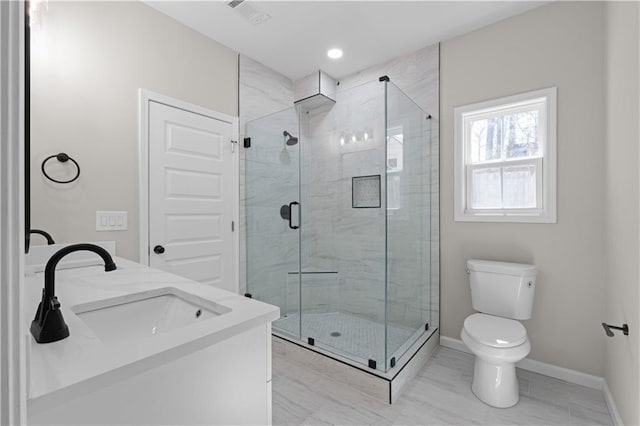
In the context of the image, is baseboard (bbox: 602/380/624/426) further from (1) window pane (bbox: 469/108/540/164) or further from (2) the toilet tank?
(1) window pane (bbox: 469/108/540/164)


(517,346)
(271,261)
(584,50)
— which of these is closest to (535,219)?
(517,346)

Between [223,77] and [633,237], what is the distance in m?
2.99

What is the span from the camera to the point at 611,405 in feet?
5.97

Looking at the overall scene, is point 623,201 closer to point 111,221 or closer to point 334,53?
point 334,53

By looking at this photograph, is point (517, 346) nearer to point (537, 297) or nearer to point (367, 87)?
point (537, 297)

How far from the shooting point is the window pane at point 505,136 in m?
2.34

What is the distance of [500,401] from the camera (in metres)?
1.86

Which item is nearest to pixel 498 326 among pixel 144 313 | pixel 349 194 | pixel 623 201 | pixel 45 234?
pixel 623 201

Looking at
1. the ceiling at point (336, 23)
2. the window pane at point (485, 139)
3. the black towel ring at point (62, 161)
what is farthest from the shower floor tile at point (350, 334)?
the ceiling at point (336, 23)

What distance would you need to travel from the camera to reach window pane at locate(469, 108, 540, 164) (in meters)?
2.34

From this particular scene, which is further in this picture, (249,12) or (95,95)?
(249,12)

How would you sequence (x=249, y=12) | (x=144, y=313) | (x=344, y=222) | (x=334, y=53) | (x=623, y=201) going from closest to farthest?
(x=144, y=313) < (x=623, y=201) < (x=249, y=12) < (x=334, y=53) < (x=344, y=222)

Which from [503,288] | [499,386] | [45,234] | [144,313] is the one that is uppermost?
[45,234]

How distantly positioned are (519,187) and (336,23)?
6.27 feet
